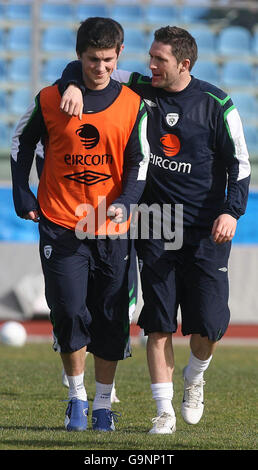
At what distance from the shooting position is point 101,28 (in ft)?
16.1

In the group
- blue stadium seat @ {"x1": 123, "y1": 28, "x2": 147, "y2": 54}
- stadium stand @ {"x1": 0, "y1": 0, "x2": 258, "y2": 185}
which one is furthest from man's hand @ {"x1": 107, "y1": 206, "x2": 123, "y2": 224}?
blue stadium seat @ {"x1": 123, "y1": 28, "x2": 147, "y2": 54}

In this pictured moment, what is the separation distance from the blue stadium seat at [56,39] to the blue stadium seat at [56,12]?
34 centimetres

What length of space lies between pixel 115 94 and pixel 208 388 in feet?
10.9

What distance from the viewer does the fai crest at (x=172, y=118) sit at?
17.3 ft

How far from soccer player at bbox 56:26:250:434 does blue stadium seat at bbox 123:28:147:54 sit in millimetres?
13227

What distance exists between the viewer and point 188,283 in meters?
5.33

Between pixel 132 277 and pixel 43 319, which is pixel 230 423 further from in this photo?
pixel 43 319

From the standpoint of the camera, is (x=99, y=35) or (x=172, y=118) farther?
(x=172, y=118)

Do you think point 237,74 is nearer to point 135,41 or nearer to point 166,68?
point 135,41

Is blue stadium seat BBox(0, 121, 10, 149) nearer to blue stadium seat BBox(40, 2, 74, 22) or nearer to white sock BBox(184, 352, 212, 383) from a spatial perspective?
blue stadium seat BBox(40, 2, 74, 22)

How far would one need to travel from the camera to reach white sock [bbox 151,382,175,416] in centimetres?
519

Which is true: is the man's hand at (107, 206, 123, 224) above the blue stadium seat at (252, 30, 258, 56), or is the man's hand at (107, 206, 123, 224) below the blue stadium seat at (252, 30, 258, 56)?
above

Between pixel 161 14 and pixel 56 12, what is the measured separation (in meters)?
2.09

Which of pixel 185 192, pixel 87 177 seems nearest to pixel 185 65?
pixel 185 192
